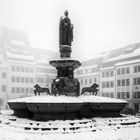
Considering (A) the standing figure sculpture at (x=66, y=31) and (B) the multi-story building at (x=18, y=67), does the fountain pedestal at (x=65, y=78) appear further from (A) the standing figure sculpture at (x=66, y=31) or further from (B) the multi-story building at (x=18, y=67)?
(B) the multi-story building at (x=18, y=67)

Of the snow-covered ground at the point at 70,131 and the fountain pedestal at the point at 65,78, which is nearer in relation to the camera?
the snow-covered ground at the point at 70,131

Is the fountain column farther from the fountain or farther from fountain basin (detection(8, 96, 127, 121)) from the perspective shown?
fountain basin (detection(8, 96, 127, 121))

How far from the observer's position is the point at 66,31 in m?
17.9

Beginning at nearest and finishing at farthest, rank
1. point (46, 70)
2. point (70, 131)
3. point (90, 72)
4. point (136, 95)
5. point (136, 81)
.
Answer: point (70, 131) < point (136, 95) < point (136, 81) < point (90, 72) < point (46, 70)

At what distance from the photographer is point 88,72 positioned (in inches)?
2704

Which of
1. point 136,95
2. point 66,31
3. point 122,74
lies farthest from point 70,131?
point 122,74

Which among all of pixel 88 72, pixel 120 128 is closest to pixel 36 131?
pixel 120 128

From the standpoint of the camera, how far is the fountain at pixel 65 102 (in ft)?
44.7

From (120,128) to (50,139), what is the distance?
3735 millimetres

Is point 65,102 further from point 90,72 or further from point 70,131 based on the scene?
point 90,72

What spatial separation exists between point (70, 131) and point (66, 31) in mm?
7928

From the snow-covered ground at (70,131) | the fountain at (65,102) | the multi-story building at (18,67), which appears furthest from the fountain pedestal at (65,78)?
the multi-story building at (18,67)

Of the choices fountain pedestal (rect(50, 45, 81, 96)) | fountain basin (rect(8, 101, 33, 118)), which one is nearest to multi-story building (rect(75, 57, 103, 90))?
fountain pedestal (rect(50, 45, 81, 96))

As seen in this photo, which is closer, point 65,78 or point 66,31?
point 65,78
